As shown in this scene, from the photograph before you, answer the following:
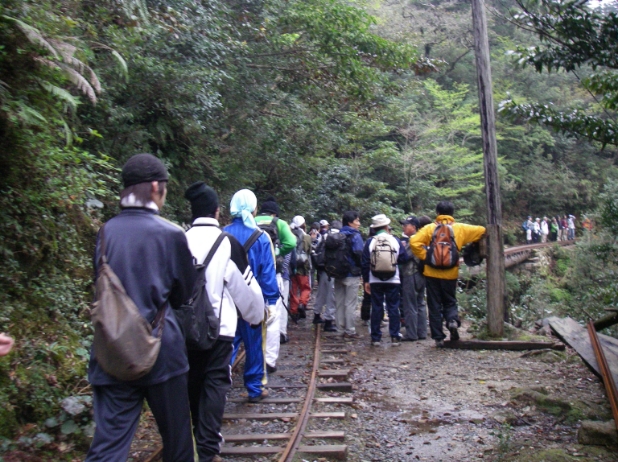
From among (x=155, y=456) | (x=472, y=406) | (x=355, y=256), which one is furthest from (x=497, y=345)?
(x=155, y=456)

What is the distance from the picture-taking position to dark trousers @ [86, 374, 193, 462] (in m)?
2.97

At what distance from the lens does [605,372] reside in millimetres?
5828

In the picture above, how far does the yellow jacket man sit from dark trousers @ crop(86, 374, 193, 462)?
6.35 m

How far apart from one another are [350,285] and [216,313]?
255 inches

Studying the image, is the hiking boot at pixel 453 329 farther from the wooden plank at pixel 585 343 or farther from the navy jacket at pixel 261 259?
the navy jacket at pixel 261 259

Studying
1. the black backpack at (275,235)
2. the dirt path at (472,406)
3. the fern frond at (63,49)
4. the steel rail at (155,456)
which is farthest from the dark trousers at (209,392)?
the black backpack at (275,235)

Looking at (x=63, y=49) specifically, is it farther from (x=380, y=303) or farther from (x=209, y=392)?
(x=380, y=303)

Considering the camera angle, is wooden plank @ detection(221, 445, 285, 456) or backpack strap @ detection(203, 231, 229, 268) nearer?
backpack strap @ detection(203, 231, 229, 268)

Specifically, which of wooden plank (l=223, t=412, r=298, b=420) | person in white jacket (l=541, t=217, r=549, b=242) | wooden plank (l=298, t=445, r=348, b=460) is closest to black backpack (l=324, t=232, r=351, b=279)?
wooden plank (l=223, t=412, r=298, b=420)

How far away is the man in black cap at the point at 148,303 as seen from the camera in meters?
3.02

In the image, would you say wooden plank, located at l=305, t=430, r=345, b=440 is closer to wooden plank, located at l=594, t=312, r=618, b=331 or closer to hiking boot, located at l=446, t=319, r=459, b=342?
wooden plank, located at l=594, t=312, r=618, b=331

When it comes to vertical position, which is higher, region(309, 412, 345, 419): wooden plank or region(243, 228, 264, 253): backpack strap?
region(243, 228, 264, 253): backpack strap

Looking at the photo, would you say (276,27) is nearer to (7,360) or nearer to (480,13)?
(480,13)

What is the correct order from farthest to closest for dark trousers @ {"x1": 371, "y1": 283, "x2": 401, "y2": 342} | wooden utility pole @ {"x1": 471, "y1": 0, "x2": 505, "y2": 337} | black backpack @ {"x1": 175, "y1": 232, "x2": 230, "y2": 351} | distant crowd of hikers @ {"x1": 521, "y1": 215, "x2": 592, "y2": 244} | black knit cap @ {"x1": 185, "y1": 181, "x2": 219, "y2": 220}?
distant crowd of hikers @ {"x1": 521, "y1": 215, "x2": 592, "y2": 244}, dark trousers @ {"x1": 371, "y1": 283, "x2": 401, "y2": 342}, wooden utility pole @ {"x1": 471, "y1": 0, "x2": 505, "y2": 337}, black knit cap @ {"x1": 185, "y1": 181, "x2": 219, "y2": 220}, black backpack @ {"x1": 175, "y1": 232, "x2": 230, "y2": 351}
